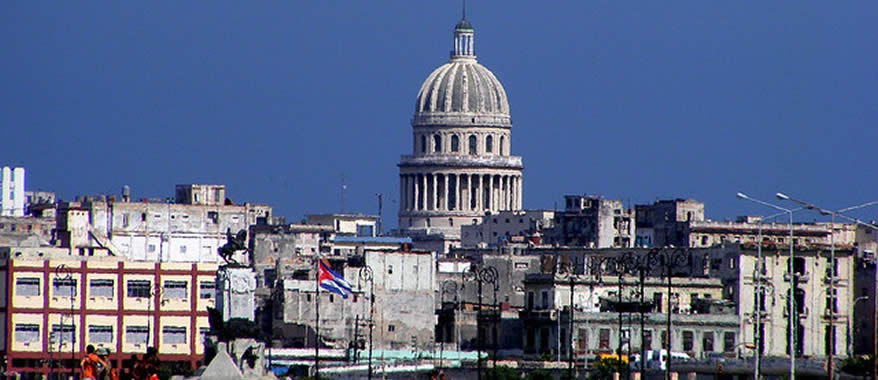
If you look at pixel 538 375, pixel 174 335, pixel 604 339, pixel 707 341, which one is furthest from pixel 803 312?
pixel 538 375

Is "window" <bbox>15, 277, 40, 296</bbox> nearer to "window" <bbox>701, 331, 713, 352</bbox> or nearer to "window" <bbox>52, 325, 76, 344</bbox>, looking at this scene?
"window" <bbox>52, 325, 76, 344</bbox>

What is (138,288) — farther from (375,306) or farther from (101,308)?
(375,306)

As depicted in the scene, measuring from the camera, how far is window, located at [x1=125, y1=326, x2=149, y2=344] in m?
117

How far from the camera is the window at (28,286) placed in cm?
11700

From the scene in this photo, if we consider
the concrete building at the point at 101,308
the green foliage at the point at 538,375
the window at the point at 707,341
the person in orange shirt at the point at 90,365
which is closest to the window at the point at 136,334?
the concrete building at the point at 101,308

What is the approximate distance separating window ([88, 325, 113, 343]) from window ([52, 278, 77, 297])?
196cm

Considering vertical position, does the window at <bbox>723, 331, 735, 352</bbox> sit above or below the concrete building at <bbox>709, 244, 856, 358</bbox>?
below

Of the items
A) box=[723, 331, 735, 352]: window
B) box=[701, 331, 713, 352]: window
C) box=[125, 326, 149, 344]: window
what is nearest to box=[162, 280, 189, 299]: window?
box=[125, 326, 149, 344]: window

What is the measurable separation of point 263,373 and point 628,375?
109 ft

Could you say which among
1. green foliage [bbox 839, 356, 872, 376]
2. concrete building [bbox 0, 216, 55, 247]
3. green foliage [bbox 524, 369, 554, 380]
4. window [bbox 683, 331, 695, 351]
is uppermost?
concrete building [bbox 0, 216, 55, 247]

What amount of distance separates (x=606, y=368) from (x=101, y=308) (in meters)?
27.7

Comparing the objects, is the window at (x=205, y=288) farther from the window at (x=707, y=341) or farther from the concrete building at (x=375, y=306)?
the window at (x=707, y=341)

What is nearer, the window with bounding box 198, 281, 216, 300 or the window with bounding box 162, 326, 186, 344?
the window with bounding box 162, 326, 186, 344

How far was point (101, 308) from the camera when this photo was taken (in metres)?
117
